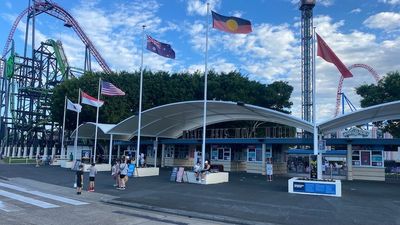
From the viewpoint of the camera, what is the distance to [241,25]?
2153 cm

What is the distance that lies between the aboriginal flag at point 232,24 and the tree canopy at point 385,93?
26.5m

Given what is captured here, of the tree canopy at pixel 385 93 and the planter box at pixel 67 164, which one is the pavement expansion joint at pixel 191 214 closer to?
the planter box at pixel 67 164

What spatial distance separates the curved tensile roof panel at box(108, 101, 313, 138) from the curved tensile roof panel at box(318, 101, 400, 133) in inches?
82.0

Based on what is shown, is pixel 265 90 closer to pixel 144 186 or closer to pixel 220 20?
pixel 220 20

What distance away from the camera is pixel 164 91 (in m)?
48.8

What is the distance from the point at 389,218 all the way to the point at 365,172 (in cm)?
1791

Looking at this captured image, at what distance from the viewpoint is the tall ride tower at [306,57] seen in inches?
2554

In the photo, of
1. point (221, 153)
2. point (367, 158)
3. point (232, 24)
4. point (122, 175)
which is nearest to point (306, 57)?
point (221, 153)

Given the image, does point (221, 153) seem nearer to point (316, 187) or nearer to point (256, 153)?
point (256, 153)

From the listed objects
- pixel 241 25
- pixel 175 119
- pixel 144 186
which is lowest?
pixel 144 186

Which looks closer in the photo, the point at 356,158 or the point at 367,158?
the point at 367,158

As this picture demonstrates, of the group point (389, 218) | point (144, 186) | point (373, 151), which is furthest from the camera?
point (373, 151)

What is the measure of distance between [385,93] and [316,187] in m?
28.3

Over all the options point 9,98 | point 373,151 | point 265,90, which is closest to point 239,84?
point 265,90
